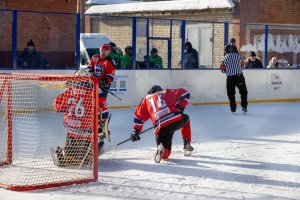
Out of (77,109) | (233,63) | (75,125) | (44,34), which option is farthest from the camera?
(44,34)

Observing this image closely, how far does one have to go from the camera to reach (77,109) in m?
8.45

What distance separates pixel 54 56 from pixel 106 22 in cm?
187

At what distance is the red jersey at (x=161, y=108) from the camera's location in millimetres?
8977

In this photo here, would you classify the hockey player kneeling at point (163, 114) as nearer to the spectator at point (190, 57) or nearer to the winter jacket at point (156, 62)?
the winter jacket at point (156, 62)

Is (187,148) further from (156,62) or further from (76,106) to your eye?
(156,62)

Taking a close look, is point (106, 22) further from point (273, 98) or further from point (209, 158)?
point (209, 158)

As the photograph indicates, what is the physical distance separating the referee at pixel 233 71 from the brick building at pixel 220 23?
2201mm

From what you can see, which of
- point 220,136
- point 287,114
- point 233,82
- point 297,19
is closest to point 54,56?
point 233,82

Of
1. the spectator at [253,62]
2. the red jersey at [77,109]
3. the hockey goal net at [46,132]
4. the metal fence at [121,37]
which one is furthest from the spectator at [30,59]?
the red jersey at [77,109]

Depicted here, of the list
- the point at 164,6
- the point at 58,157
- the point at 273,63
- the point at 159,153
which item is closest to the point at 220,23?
the point at 273,63

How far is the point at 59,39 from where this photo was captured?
18125 millimetres

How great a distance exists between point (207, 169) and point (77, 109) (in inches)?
67.3

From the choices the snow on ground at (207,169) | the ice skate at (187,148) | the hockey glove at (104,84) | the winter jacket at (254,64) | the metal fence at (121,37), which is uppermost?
the metal fence at (121,37)

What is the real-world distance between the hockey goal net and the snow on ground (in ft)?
1.05
